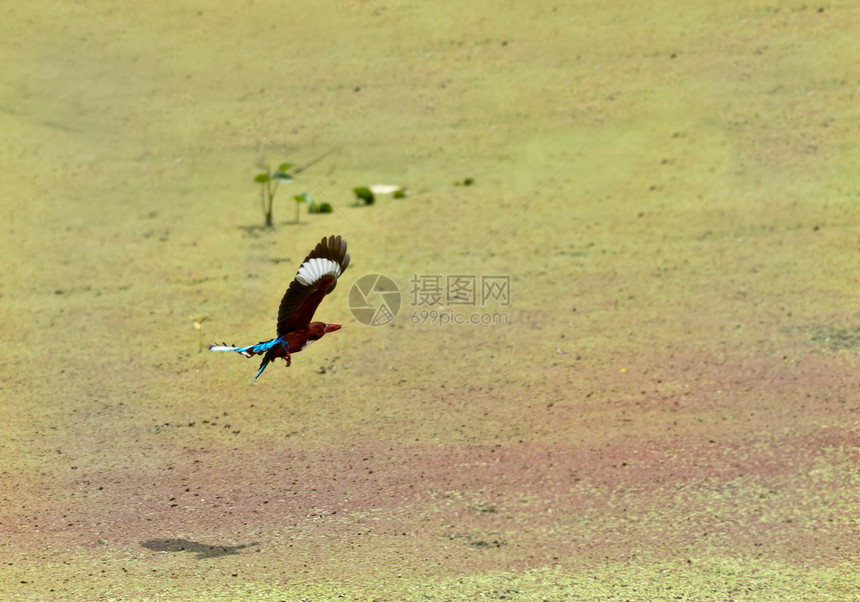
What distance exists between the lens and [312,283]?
3.47 m

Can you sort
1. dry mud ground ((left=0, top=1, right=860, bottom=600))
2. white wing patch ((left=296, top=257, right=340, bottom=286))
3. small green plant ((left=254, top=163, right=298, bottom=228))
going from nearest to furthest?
white wing patch ((left=296, top=257, right=340, bottom=286)), dry mud ground ((left=0, top=1, right=860, bottom=600)), small green plant ((left=254, top=163, right=298, bottom=228))

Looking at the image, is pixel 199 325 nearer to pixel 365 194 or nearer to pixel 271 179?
pixel 271 179

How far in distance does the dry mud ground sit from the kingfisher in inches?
30.3

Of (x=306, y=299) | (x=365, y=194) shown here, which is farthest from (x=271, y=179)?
(x=306, y=299)

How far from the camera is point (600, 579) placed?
372cm

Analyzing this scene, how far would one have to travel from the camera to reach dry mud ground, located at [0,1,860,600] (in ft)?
12.9

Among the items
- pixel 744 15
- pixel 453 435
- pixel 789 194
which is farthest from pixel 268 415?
pixel 744 15

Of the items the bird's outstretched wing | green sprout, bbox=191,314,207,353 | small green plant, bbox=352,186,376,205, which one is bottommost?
green sprout, bbox=191,314,207,353

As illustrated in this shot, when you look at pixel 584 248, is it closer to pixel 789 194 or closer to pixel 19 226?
pixel 789 194

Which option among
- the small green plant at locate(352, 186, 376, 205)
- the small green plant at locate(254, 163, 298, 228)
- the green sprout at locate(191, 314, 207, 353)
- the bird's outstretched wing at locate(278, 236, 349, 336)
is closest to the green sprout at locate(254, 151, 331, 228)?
the small green plant at locate(254, 163, 298, 228)

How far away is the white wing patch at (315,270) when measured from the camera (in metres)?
3.46

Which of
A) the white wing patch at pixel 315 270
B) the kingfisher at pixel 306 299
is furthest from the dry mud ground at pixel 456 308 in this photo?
the white wing patch at pixel 315 270

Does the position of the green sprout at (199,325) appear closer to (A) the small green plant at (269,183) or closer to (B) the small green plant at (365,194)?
(A) the small green plant at (269,183)

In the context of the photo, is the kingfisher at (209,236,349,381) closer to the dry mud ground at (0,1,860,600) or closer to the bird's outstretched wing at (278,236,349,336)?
the bird's outstretched wing at (278,236,349,336)
